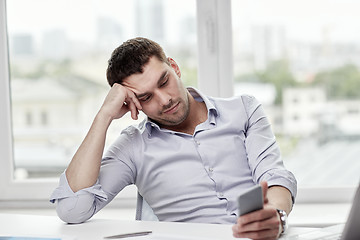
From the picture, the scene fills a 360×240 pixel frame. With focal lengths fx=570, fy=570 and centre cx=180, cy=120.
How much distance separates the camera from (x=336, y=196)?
2803 mm

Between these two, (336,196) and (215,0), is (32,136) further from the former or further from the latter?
(336,196)

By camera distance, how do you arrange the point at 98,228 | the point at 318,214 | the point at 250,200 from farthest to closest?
the point at 318,214
the point at 98,228
the point at 250,200

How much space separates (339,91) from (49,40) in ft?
4.93

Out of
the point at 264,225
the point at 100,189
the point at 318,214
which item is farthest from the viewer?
the point at 318,214

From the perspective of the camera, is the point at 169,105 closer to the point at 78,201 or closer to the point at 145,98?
the point at 145,98

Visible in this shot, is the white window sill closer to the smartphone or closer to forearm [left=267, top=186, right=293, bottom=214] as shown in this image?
forearm [left=267, top=186, right=293, bottom=214]

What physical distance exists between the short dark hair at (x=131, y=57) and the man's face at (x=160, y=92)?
0.7 inches

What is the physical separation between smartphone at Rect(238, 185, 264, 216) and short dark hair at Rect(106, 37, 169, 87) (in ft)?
2.77

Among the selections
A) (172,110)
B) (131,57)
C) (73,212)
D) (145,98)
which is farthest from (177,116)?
(73,212)

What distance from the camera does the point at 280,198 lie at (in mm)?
1771

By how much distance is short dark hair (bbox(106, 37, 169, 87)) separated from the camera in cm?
196

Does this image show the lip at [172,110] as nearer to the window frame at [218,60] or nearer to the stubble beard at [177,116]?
the stubble beard at [177,116]

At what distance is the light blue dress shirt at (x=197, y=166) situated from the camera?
1898 millimetres

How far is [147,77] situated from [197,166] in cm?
35
